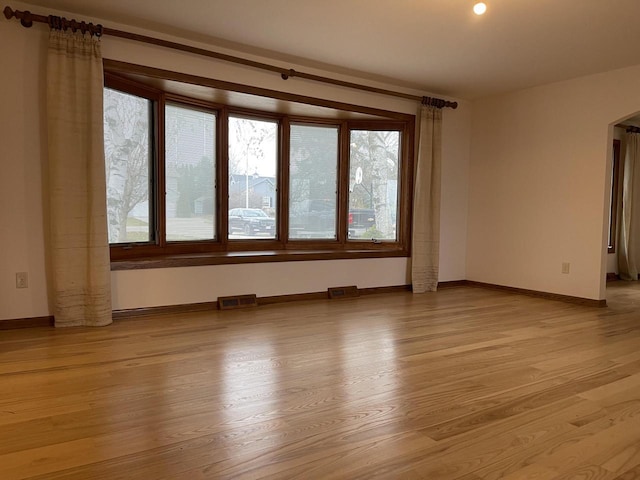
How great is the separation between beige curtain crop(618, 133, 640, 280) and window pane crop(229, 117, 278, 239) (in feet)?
16.9

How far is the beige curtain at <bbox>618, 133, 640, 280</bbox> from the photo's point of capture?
6750mm

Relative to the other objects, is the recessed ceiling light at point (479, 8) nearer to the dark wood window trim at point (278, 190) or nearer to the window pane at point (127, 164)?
the dark wood window trim at point (278, 190)

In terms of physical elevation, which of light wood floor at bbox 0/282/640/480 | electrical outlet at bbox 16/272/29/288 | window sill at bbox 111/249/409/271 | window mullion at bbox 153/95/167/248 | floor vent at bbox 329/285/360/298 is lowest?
light wood floor at bbox 0/282/640/480

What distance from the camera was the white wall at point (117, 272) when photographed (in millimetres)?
3420

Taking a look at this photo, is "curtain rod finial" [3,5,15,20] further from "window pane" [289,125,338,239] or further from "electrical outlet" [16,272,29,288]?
"window pane" [289,125,338,239]

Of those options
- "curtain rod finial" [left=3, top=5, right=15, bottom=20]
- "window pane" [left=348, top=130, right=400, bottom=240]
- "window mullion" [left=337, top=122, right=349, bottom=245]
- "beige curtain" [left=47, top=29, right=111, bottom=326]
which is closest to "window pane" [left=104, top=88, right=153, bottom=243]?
"beige curtain" [left=47, top=29, right=111, bottom=326]

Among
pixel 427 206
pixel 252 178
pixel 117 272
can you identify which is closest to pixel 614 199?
pixel 427 206

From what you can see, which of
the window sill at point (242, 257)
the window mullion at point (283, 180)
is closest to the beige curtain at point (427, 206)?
the window sill at point (242, 257)

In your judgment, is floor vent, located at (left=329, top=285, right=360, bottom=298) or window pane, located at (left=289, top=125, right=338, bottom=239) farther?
window pane, located at (left=289, top=125, right=338, bottom=239)

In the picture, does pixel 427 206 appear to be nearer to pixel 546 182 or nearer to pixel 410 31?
pixel 546 182

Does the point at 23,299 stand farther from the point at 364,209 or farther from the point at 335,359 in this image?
the point at 364,209

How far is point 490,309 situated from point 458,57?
246 centimetres

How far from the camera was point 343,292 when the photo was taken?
517 centimetres

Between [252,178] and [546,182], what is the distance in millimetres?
3320
